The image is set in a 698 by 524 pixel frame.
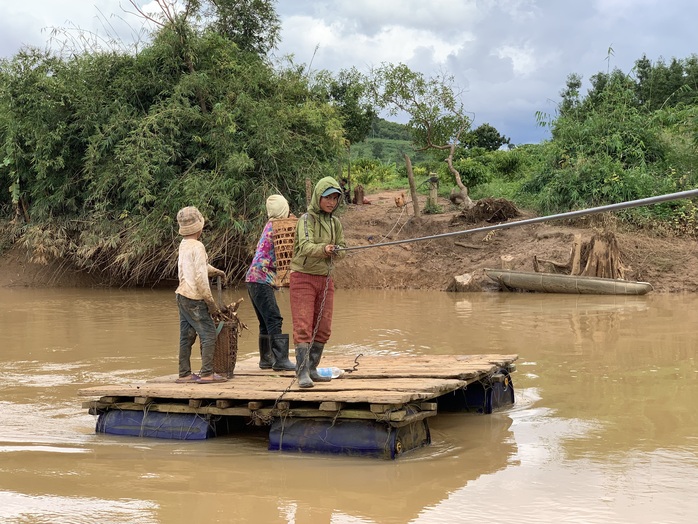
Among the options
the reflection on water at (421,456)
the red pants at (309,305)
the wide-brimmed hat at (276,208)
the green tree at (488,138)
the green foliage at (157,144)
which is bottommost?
the reflection on water at (421,456)

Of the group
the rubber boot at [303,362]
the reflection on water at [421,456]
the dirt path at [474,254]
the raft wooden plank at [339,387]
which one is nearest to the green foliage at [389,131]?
the dirt path at [474,254]

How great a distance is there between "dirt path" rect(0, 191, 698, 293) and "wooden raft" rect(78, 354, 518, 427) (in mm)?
10620

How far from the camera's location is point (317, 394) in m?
5.41

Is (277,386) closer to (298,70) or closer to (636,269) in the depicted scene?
(636,269)

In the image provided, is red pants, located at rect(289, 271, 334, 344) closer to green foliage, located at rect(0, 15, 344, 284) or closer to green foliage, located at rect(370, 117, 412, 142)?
green foliage, located at rect(0, 15, 344, 284)

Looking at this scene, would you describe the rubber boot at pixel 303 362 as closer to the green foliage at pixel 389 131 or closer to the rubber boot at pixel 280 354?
the rubber boot at pixel 280 354

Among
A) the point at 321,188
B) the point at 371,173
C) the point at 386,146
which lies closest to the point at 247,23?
the point at 371,173

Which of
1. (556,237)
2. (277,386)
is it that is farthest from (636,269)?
(277,386)

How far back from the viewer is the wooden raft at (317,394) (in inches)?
207

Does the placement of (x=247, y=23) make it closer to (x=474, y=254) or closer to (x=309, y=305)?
(x=474, y=254)

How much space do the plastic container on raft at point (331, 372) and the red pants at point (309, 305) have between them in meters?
0.38

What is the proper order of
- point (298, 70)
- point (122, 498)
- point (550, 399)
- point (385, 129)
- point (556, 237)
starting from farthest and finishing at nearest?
point (385, 129) < point (298, 70) < point (556, 237) < point (550, 399) < point (122, 498)

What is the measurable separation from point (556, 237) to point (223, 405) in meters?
13.3

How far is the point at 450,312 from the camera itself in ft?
44.0
